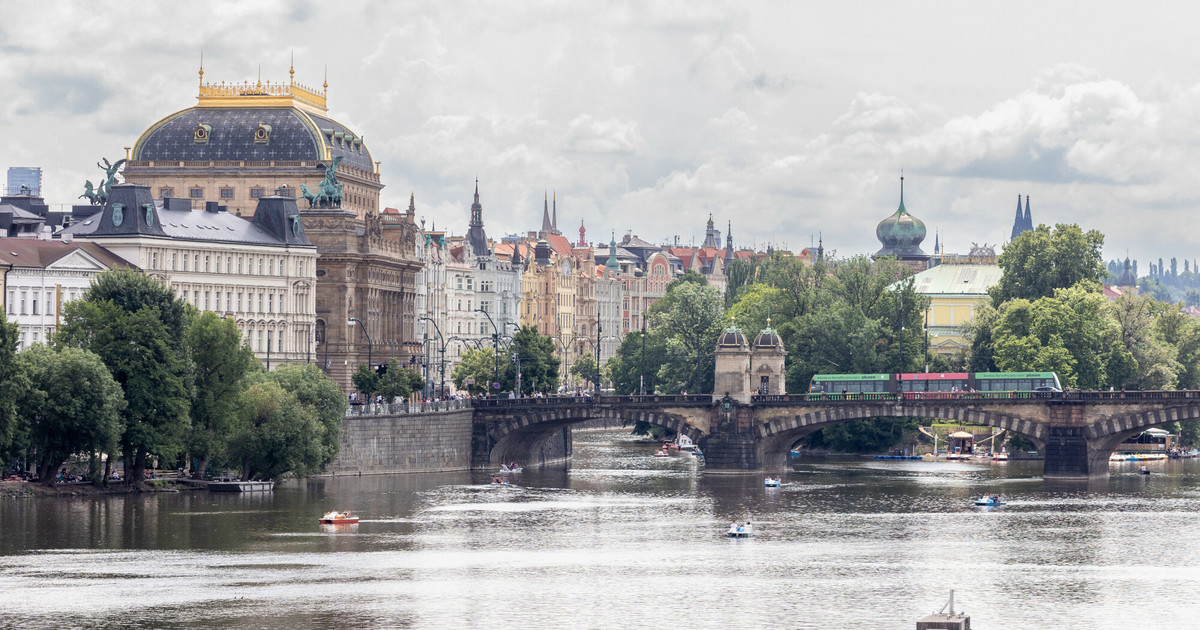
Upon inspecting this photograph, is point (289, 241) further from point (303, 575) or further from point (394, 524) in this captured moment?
point (303, 575)

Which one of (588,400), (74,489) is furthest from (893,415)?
(74,489)

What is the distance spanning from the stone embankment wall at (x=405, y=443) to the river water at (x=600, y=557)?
3.03m

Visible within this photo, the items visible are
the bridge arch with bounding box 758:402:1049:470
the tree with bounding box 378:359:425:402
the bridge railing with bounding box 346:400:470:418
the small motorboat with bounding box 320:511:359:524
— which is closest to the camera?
the small motorboat with bounding box 320:511:359:524

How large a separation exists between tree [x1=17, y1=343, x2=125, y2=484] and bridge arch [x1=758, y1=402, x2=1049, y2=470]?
176 feet

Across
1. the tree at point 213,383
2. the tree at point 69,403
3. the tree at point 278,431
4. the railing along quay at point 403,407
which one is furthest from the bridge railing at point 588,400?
the tree at point 69,403

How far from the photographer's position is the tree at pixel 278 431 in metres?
143

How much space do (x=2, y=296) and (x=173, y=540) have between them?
45567mm

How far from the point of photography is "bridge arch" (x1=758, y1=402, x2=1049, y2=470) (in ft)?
541

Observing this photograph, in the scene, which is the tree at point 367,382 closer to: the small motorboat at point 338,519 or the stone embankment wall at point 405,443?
the stone embankment wall at point 405,443

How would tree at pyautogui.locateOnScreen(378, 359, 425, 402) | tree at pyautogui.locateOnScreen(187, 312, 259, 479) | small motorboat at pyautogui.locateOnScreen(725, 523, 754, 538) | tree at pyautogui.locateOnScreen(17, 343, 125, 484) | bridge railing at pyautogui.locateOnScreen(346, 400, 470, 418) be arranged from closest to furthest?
small motorboat at pyautogui.locateOnScreen(725, 523, 754, 538)
tree at pyautogui.locateOnScreen(17, 343, 125, 484)
tree at pyautogui.locateOnScreen(187, 312, 259, 479)
bridge railing at pyautogui.locateOnScreen(346, 400, 470, 418)
tree at pyautogui.locateOnScreen(378, 359, 425, 402)

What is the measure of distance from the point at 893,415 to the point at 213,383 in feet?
157

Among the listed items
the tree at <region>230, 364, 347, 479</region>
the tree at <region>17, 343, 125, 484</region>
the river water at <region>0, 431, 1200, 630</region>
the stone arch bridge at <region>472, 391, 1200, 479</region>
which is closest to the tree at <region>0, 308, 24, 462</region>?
the tree at <region>17, 343, 125, 484</region>

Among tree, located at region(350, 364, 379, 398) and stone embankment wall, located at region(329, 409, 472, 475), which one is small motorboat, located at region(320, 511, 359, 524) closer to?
stone embankment wall, located at region(329, 409, 472, 475)

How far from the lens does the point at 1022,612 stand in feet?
315
